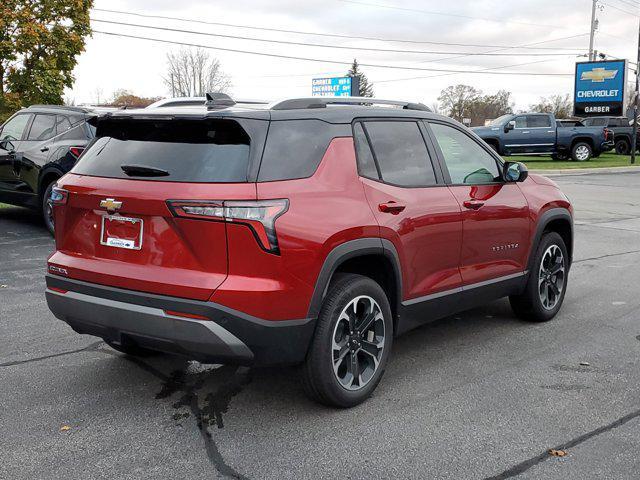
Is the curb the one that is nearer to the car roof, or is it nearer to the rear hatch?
the car roof

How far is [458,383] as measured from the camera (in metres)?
4.49

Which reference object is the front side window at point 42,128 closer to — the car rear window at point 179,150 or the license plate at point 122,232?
the car rear window at point 179,150

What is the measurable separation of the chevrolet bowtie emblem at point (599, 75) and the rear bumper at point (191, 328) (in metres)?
42.2

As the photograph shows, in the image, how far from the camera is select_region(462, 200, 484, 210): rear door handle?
16.0ft

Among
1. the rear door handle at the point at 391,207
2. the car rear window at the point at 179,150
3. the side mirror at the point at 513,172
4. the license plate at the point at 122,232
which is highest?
the car rear window at the point at 179,150

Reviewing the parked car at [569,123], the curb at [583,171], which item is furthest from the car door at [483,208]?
the parked car at [569,123]

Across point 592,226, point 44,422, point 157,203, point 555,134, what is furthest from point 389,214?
point 555,134

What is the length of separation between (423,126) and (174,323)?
228 centimetres

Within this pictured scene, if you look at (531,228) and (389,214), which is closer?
(389,214)

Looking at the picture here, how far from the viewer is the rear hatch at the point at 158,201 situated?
3.54 m

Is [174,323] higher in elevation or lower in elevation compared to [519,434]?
higher

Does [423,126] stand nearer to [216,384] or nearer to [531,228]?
[531,228]

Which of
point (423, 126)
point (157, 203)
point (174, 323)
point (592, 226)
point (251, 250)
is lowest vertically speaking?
point (592, 226)

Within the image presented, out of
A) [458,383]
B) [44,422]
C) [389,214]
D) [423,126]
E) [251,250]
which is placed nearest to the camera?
[251,250]
